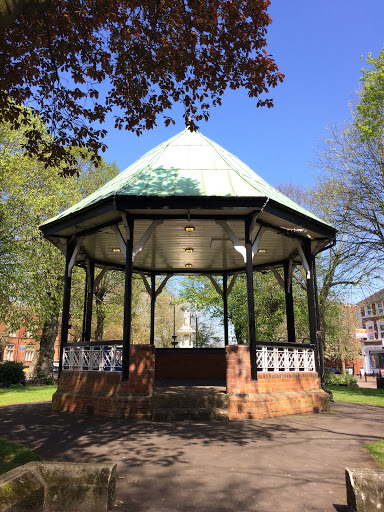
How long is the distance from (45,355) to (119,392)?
15908 millimetres

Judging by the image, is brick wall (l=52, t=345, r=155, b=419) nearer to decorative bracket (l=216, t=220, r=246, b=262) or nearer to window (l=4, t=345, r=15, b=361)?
decorative bracket (l=216, t=220, r=246, b=262)

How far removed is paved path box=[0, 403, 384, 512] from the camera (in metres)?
4.00

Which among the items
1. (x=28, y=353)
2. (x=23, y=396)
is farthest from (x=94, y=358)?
(x=28, y=353)

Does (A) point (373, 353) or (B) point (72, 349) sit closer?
(B) point (72, 349)

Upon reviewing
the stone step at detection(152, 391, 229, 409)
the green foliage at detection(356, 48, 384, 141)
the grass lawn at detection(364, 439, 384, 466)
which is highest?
the green foliage at detection(356, 48, 384, 141)

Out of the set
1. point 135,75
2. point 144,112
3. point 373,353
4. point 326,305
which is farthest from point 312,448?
point 373,353

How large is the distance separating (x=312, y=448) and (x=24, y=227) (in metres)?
17.5

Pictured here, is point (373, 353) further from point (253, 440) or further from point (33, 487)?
point (33, 487)

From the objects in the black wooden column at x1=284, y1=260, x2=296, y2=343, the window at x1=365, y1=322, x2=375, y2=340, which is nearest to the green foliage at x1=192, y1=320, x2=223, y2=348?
the window at x1=365, y1=322, x2=375, y2=340

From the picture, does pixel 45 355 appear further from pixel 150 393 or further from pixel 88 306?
pixel 150 393

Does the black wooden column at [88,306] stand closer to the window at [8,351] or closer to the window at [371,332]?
the window at [371,332]

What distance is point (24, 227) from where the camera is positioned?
768 inches

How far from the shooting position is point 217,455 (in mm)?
5668

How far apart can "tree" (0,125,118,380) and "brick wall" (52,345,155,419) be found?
32.4 ft
